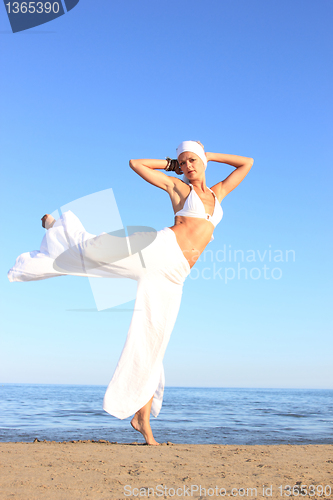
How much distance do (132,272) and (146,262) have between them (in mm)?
190

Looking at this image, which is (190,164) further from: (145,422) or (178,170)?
(145,422)

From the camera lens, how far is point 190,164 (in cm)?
441

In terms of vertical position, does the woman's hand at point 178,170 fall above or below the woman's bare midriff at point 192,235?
above

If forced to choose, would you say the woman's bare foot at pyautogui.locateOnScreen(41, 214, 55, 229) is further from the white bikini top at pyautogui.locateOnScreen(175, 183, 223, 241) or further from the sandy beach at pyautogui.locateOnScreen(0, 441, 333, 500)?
the sandy beach at pyautogui.locateOnScreen(0, 441, 333, 500)

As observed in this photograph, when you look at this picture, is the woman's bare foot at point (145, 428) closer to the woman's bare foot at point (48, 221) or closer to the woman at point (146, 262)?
the woman at point (146, 262)

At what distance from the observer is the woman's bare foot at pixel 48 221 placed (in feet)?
13.1

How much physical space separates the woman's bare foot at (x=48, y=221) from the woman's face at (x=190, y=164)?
160 centimetres

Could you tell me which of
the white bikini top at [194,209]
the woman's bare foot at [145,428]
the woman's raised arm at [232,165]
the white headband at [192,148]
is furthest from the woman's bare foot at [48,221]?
the woman's bare foot at [145,428]

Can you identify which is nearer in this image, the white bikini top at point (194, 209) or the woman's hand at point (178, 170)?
the white bikini top at point (194, 209)

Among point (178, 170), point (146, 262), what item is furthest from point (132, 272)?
point (178, 170)

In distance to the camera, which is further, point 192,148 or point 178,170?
point 178,170

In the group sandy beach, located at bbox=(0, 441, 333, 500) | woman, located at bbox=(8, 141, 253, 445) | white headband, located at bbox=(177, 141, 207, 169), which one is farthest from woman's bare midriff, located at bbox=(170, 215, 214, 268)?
sandy beach, located at bbox=(0, 441, 333, 500)

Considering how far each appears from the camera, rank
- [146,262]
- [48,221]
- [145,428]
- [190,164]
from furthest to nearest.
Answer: [190,164] → [145,428] → [48,221] → [146,262]

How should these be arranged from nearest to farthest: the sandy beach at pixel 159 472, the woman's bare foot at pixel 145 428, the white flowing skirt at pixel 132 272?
the sandy beach at pixel 159 472, the white flowing skirt at pixel 132 272, the woman's bare foot at pixel 145 428
